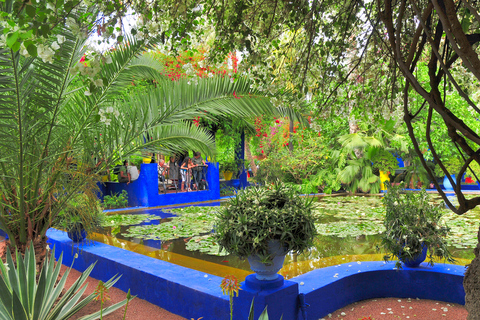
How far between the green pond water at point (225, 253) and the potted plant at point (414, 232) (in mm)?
748

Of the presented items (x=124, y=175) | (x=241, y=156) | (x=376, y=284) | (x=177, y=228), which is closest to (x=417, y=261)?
Answer: (x=376, y=284)

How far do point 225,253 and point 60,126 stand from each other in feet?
7.55

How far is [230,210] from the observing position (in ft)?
9.70

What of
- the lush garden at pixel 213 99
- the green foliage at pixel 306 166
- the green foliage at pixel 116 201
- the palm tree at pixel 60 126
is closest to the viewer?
the lush garden at pixel 213 99

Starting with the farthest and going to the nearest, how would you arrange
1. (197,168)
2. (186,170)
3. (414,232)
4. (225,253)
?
1. (197,168)
2. (186,170)
3. (225,253)
4. (414,232)


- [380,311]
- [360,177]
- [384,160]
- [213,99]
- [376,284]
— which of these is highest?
[213,99]

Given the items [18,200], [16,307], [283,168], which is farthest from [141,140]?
[283,168]

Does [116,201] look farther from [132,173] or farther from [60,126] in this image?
[60,126]

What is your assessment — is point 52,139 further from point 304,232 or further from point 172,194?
point 172,194

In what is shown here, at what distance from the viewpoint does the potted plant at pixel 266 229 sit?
2.72 metres

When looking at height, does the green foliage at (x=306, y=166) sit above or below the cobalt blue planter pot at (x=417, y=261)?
above

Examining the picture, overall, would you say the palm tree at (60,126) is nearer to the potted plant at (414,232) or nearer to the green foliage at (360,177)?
the potted plant at (414,232)

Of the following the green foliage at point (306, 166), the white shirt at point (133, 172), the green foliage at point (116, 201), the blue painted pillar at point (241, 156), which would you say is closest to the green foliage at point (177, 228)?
the green foliage at point (116, 201)

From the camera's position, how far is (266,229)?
271 centimetres
